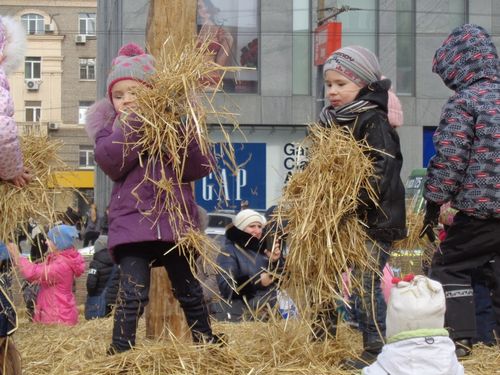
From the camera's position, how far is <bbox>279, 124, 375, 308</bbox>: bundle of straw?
4.80 meters

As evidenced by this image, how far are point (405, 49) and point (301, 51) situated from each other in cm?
309

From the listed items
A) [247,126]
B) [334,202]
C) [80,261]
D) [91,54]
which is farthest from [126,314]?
[91,54]

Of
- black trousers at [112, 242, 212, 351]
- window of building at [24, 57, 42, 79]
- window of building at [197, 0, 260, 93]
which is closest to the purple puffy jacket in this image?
black trousers at [112, 242, 212, 351]

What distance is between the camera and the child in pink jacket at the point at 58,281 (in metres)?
8.20

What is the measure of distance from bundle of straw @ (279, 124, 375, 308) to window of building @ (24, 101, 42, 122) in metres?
51.3

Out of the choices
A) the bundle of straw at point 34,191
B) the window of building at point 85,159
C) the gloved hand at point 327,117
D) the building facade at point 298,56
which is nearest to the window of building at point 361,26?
the building facade at point 298,56

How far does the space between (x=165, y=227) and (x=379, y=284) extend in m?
1.25

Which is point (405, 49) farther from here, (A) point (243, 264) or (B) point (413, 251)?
(B) point (413, 251)

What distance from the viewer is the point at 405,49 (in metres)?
26.8

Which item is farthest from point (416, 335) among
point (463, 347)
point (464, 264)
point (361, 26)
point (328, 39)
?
point (361, 26)

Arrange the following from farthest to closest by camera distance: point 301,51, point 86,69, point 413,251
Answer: point 86,69, point 301,51, point 413,251

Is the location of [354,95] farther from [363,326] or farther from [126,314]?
[126,314]

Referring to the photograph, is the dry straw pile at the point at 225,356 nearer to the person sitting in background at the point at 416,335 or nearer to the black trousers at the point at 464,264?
the black trousers at the point at 464,264

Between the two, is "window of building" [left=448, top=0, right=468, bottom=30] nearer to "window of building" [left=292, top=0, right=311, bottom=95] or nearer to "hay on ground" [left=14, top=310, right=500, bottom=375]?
"window of building" [left=292, top=0, right=311, bottom=95]
